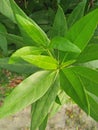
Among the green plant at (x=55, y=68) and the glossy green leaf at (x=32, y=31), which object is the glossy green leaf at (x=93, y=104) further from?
the glossy green leaf at (x=32, y=31)

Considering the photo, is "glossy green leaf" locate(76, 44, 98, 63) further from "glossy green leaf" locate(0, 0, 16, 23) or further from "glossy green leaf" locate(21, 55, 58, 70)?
"glossy green leaf" locate(0, 0, 16, 23)

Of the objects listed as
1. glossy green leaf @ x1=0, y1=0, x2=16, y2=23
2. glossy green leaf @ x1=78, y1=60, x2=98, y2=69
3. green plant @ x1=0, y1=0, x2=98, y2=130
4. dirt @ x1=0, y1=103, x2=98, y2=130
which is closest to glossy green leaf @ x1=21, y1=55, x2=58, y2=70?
green plant @ x1=0, y1=0, x2=98, y2=130

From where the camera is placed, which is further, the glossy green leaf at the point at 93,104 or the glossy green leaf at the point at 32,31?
the glossy green leaf at the point at 93,104

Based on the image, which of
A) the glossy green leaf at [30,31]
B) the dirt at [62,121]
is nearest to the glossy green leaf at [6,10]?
the glossy green leaf at [30,31]

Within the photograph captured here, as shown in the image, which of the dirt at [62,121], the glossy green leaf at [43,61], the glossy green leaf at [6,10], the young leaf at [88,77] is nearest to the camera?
the glossy green leaf at [43,61]

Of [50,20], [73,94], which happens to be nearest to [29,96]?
[73,94]

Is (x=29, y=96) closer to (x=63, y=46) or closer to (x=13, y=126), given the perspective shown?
(x=63, y=46)

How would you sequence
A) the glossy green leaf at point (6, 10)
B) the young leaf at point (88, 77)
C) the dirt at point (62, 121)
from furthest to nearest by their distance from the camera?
the dirt at point (62, 121) → the glossy green leaf at point (6, 10) → the young leaf at point (88, 77)
